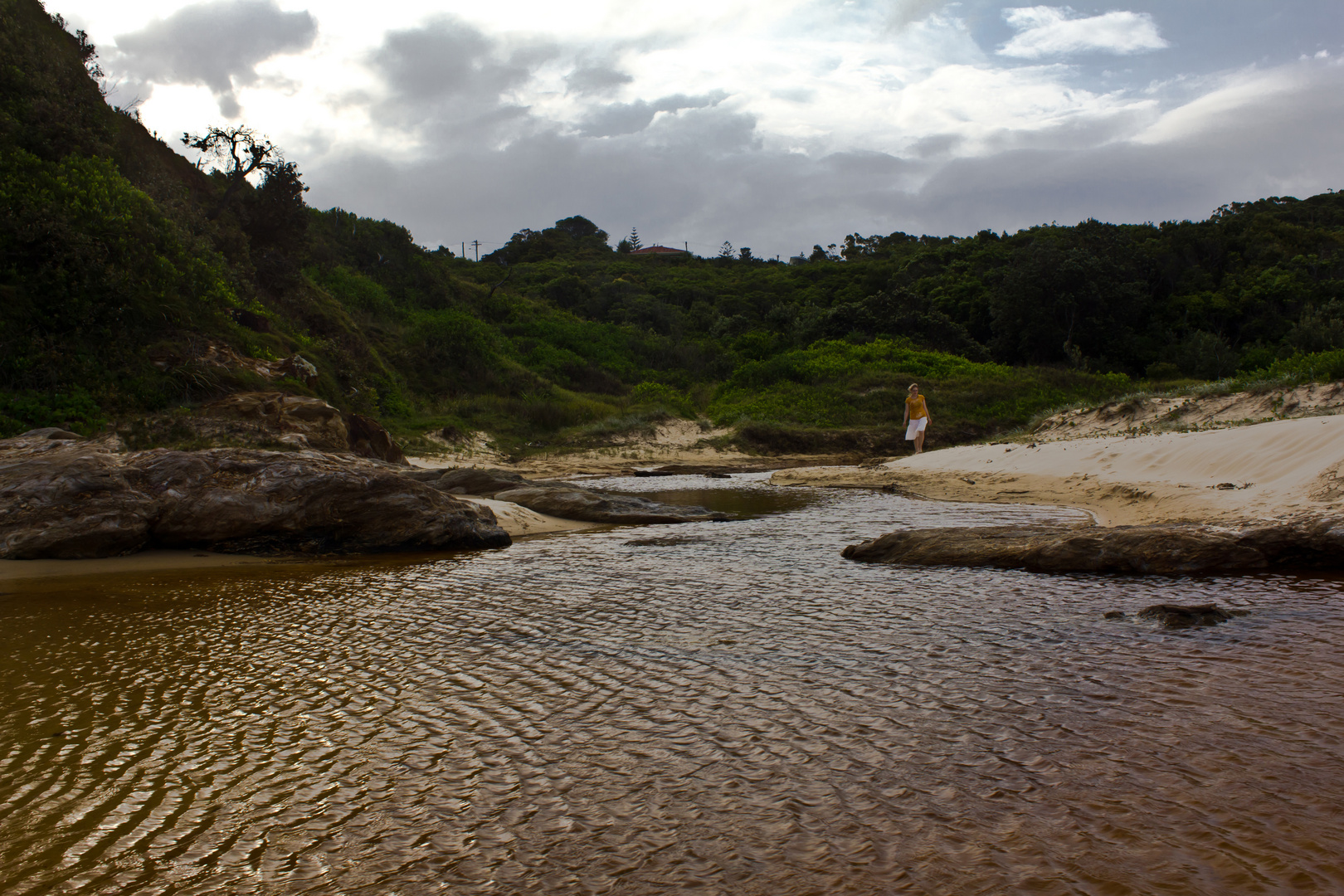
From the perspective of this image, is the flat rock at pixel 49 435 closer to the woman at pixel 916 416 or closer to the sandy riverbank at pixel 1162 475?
the sandy riverbank at pixel 1162 475

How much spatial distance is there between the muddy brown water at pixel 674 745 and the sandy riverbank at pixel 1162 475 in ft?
11.6

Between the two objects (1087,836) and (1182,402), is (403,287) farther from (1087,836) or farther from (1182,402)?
(1087,836)

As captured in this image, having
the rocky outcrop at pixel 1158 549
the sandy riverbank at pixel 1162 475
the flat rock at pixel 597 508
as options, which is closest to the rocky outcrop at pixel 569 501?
the flat rock at pixel 597 508

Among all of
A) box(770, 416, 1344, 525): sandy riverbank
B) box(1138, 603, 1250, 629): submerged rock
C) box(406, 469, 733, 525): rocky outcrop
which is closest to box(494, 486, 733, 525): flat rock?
box(406, 469, 733, 525): rocky outcrop

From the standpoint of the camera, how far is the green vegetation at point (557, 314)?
13.2 m

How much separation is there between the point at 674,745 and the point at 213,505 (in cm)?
691

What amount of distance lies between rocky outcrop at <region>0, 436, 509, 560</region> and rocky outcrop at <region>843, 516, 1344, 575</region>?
5.36 metres

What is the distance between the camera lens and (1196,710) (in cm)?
351

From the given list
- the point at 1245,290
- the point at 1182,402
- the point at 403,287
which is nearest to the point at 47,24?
the point at 403,287

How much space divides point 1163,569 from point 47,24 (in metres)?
29.7

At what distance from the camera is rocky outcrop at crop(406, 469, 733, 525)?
11445 mm

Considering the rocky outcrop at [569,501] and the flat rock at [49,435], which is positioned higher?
the flat rock at [49,435]

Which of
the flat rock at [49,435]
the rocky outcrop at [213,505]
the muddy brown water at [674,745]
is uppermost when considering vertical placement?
the flat rock at [49,435]

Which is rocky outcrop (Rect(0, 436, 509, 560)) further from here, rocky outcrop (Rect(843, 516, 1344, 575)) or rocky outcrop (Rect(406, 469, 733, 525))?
rocky outcrop (Rect(843, 516, 1344, 575))
